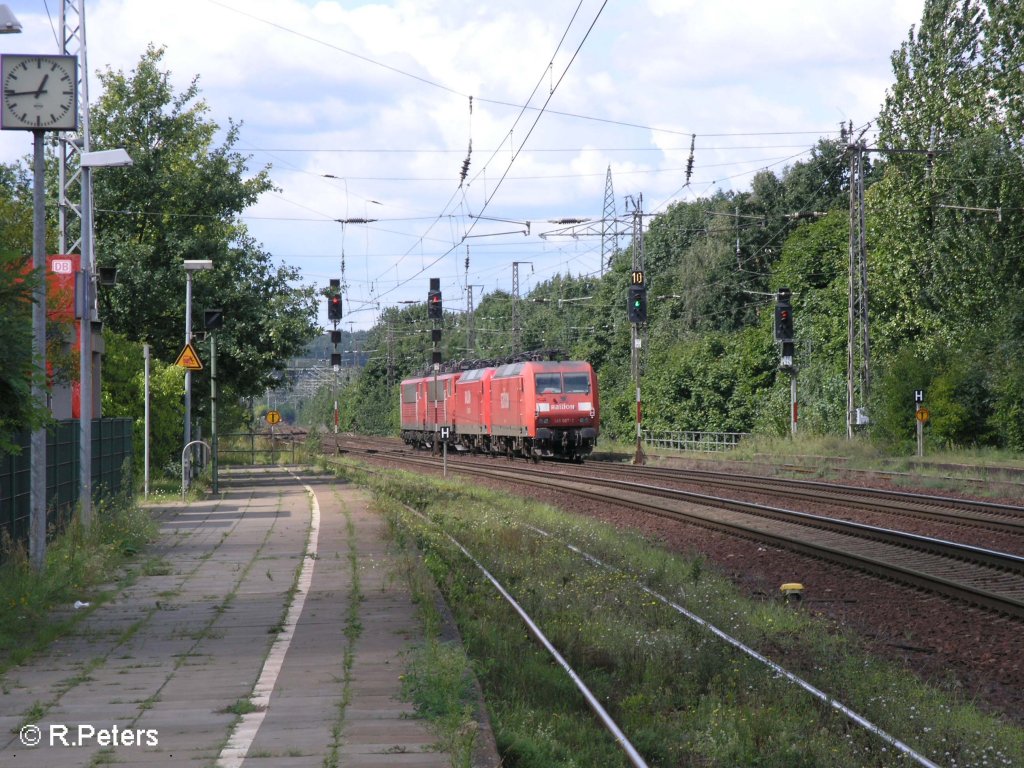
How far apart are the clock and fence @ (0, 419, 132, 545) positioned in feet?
10.6

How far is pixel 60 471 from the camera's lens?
16.0 m

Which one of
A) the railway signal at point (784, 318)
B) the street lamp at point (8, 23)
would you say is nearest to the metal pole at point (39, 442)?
the street lamp at point (8, 23)

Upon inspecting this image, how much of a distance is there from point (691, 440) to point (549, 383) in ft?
39.4

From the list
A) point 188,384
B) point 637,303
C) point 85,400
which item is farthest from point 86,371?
point 637,303

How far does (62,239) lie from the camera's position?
2186cm

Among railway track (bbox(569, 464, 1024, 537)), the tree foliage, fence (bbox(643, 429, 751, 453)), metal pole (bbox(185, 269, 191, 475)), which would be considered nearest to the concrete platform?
railway track (bbox(569, 464, 1024, 537))

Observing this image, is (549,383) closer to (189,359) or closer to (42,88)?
(189,359)

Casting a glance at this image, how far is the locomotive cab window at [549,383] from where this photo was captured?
38438 millimetres

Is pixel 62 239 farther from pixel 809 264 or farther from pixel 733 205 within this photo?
pixel 733 205

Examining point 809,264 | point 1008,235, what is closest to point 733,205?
point 809,264

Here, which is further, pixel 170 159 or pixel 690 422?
pixel 690 422

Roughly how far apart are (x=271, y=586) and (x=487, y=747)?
646cm

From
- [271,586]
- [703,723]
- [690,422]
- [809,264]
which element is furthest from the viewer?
[809,264]

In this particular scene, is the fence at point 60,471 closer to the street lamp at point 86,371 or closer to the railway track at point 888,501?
the street lamp at point 86,371
